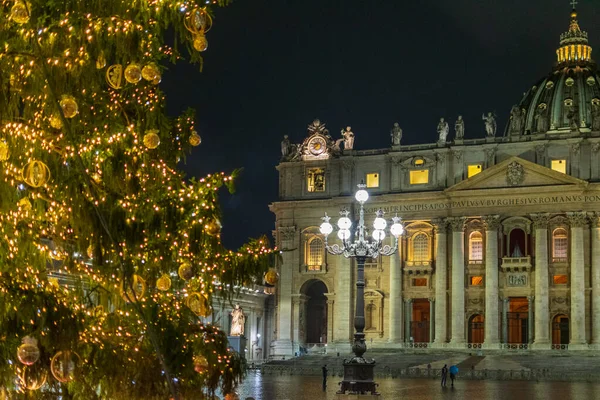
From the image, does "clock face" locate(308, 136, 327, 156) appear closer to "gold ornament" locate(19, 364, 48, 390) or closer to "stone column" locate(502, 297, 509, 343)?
"stone column" locate(502, 297, 509, 343)

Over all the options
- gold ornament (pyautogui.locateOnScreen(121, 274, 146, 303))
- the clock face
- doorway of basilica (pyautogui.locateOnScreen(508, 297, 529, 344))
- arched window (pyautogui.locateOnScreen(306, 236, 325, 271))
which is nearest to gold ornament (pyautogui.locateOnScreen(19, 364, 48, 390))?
gold ornament (pyautogui.locateOnScreen(121, 274, 146, 303))

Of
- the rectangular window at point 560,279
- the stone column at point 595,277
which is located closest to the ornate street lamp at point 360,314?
the stone column at point 595,277

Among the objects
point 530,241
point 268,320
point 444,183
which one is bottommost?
point 268,320

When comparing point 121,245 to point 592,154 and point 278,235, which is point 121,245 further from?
point 278,235

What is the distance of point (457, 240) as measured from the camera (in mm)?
66562

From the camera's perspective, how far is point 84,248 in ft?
26.1

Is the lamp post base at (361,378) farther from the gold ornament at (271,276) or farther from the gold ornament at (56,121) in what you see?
the gold ornament at (56,121)

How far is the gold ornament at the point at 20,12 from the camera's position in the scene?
24.1ft

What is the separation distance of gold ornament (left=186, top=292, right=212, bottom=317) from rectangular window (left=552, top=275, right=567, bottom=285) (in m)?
58.1

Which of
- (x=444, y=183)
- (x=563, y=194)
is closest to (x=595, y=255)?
(x=563, y=194)

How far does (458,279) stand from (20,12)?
60659mm

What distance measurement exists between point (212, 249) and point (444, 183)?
6024 centimetres

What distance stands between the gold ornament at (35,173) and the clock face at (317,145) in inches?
2567

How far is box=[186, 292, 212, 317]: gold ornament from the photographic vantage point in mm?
9000
